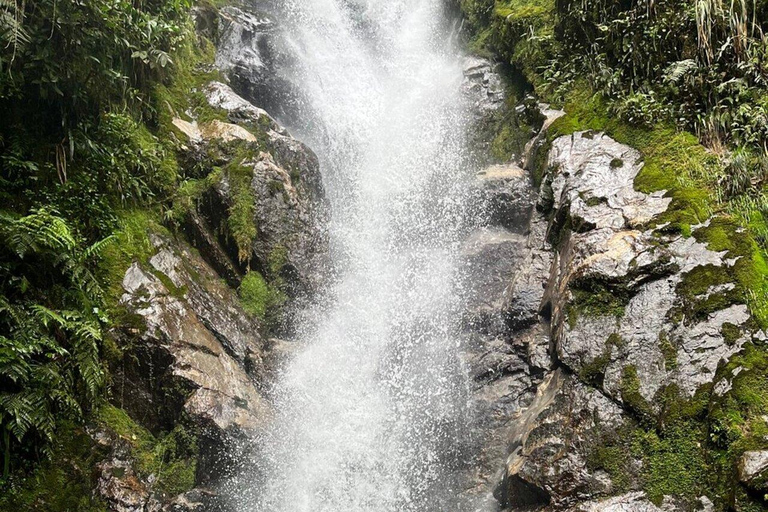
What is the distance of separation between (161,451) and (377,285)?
15.2ft

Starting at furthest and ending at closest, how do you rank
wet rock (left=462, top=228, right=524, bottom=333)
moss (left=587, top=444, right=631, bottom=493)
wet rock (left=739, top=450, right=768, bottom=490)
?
wet rock (left=462, top=228, right=524, bottom=333) → moss (left=587, top=444, right=631, bottom=493) → wet rock (left=739, top=450, right=768, bottom=490)

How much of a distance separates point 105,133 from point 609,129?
7683 mm

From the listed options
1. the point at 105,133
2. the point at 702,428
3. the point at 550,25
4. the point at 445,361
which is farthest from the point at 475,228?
the point at 105,133

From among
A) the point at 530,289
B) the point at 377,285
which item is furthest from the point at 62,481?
the point at 530,289

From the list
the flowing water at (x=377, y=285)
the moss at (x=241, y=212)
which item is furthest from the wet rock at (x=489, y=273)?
the moss at (x=241, y=212)

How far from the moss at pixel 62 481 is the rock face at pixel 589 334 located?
14.7 ft

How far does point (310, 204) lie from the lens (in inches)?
383

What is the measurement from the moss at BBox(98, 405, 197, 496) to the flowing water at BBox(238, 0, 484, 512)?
32.9 inches

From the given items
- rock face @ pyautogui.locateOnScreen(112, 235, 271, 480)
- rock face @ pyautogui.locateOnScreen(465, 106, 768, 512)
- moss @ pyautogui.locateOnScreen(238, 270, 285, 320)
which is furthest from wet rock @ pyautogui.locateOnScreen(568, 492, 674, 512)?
moss @ pyautogui.locateOnScreen(238, 270, 285, 320)

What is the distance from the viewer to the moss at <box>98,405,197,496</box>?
5867 millimetres

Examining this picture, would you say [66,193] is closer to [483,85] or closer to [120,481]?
[120,481]

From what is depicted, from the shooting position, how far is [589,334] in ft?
18.2

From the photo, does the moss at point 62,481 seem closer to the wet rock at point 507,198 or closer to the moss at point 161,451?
the moss at point 161,451

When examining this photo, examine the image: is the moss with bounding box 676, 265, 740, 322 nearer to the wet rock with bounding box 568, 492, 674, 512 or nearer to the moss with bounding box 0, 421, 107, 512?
the wet rock with bounding box 568, 492, 674, 512
